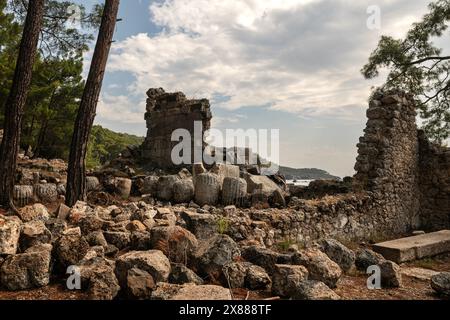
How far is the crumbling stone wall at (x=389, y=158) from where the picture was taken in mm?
9336

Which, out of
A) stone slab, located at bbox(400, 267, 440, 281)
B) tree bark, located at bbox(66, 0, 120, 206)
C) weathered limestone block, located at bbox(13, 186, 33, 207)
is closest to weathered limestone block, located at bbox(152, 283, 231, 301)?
stone slab, located at bbox(400, 267, 440, 281)

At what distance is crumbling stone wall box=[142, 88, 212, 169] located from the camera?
14.4 meters

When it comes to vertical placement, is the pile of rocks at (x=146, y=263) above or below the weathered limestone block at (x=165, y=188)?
below

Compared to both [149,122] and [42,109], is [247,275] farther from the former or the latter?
[42,109]

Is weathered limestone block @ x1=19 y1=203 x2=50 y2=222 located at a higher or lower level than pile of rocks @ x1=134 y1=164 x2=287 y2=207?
lower

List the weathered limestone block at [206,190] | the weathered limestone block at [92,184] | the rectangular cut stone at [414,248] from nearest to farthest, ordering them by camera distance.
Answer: the rectangular cut stone at [414,248] < the weathered limestone block at [206,190] < the weathered limestone block at [92,184]

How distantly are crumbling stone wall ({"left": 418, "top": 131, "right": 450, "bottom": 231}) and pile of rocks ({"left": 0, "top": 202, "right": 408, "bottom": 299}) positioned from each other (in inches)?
319

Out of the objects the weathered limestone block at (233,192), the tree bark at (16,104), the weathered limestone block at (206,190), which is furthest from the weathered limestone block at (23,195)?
the weathered limestone block at (233,192)

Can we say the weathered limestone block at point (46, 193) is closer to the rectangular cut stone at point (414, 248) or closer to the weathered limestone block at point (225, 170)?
the weathered limestone block at point (225, 170)

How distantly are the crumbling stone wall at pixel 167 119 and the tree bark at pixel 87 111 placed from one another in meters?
7.49

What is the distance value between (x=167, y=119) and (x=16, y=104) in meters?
9.22

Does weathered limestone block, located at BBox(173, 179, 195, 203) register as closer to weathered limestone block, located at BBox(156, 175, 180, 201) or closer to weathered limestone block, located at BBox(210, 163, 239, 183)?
weathered limestone block, located at BBox(156, 175, 180, 201)

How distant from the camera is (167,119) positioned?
1534cm

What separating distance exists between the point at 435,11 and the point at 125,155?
561 inches
